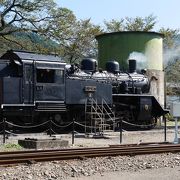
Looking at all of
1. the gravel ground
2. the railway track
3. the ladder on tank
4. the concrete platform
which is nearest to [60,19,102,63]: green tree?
the ladder on tank

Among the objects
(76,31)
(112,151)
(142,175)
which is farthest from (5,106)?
(76,31)

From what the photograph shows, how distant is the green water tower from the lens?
102 feet

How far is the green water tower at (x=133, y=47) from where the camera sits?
102 feet

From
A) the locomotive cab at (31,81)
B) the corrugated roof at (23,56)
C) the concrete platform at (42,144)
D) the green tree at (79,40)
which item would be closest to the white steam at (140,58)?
the green tree at (79,40)

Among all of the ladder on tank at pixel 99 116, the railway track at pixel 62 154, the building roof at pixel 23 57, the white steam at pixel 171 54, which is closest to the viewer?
the railway track at pixel 62 154

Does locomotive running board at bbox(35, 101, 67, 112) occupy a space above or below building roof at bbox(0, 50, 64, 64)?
below

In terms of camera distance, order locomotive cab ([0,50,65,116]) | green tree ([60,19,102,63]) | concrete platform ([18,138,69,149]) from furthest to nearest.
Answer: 1. green tree ([60,19,102,63])
2. locomotive cab ([0,50,65,116])
3. concrete platform ([18,138,69,149])

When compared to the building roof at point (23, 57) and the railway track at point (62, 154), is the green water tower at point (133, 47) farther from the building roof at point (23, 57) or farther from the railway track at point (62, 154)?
the railway track at point (62, 154)

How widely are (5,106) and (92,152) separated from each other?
7688mm

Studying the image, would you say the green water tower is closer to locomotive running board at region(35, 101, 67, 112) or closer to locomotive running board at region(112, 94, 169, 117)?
locomotive running board at region(112, 94, 169, 117)

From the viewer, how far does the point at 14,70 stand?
19609mm

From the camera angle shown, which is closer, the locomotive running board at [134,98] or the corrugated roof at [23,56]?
the corrugated roof at [23,56]

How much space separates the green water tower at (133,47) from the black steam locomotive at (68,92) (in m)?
5.68

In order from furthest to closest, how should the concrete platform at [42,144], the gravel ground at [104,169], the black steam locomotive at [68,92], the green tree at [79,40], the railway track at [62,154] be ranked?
the green tree at [79,40] < the black steam locomotive at [68,92] < the concrete platform at [42,144] < the railway track at [62,154] < the gravel ground at [104,169]
